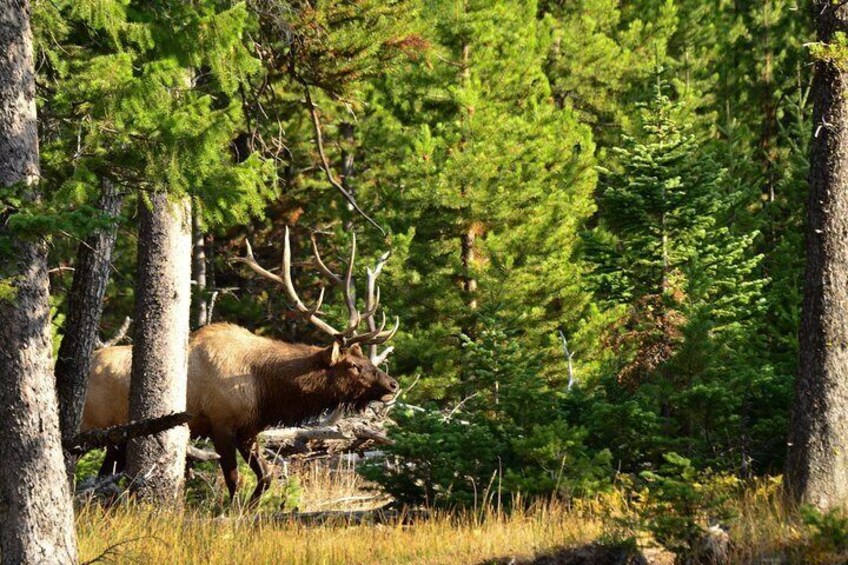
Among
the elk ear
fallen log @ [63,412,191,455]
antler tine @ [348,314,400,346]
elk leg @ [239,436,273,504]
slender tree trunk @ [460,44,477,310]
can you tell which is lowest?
elk leg @ [239,436,273,504]

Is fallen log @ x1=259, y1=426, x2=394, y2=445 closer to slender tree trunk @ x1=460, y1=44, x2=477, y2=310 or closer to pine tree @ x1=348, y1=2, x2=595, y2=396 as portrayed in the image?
pine tree @ x1=348, y1=2, x2=595, y2=396

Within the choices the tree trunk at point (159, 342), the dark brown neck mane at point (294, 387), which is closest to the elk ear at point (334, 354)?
the dark brown neck mane at point (294, 387)

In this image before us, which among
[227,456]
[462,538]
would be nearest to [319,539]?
[462,538]

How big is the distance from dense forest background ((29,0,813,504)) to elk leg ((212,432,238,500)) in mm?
1783

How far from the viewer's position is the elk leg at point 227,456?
1078 centimetres

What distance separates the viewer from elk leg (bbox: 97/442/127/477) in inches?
427

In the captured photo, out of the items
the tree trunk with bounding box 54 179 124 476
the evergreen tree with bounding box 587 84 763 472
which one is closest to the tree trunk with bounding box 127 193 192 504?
the tree trunk with bounding box 54 179 124 476

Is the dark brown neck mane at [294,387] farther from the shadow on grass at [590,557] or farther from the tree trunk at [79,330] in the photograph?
the shadow on grass at [590,557]

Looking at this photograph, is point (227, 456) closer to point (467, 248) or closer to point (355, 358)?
point (355, 358)

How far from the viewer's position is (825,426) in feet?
25.0

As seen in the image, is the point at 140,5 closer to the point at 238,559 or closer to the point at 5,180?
the point at 5,180

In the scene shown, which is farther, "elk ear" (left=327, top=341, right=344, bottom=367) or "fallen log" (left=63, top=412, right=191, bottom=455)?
"elk ear" (left=327, top=341, right=344, bottom=367)

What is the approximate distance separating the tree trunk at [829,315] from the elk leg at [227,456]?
5.31 metres

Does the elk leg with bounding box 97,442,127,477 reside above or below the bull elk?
below
